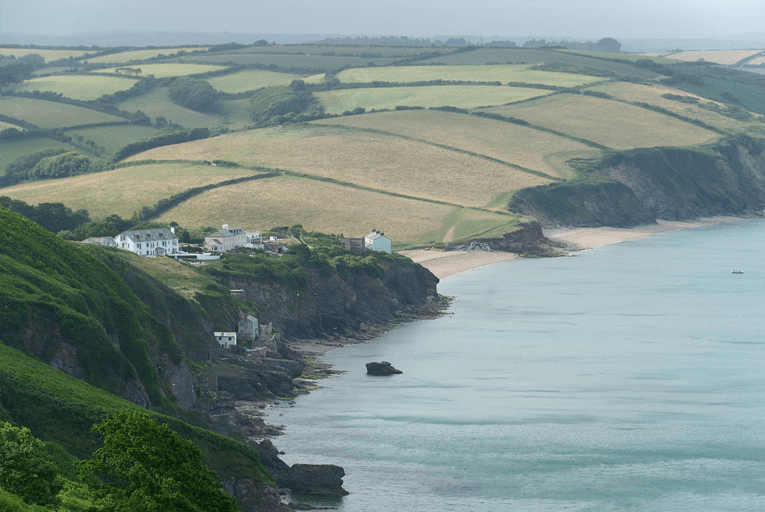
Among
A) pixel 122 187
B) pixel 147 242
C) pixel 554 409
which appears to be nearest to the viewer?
pixel 554 409

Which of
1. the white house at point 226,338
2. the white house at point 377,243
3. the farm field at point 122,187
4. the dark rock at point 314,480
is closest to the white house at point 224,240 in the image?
the white house at point 377,243

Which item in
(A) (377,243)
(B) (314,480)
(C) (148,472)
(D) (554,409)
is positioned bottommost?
(D) (554,409)

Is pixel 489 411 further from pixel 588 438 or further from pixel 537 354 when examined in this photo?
pixel 537 354

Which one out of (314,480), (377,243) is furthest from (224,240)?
(314,480)

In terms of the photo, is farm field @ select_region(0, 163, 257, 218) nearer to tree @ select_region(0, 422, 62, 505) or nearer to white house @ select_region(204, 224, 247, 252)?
white house @ select_region(204, 224, 247, 252)

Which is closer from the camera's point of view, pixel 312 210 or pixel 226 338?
pixel 226 338

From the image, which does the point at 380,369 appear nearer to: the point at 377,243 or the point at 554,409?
the point at 554,409
